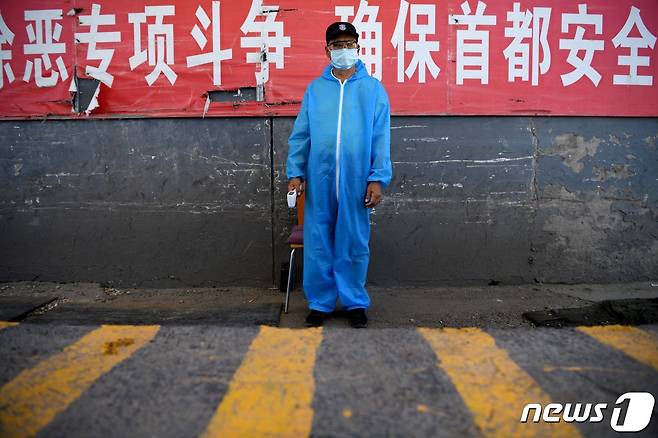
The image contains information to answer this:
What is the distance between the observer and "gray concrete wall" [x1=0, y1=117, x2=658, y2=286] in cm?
415

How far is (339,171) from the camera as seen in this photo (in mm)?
3143

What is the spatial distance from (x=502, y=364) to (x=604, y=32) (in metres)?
3.51

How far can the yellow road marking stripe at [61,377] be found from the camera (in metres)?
1.55

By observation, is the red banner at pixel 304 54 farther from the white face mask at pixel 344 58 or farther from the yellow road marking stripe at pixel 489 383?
the yellow road marking stripe at pixel 489 383

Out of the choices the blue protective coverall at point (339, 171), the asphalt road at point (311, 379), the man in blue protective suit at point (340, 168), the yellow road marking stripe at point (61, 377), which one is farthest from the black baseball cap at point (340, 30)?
the yellow road marking stripe at point (61, 377)

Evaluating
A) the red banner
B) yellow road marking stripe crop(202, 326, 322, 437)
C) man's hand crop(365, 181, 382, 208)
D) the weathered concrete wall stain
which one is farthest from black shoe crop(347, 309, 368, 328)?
the weathered concrete wall stain

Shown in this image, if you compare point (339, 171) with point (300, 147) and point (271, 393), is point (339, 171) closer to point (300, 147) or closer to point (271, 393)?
point (300, 147)

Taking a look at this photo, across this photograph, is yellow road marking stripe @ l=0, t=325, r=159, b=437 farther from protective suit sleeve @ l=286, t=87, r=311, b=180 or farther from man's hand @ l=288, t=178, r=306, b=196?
protective suit sleeve @ l=286, t=87, r=311, b=180

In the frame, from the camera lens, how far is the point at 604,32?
162 inches

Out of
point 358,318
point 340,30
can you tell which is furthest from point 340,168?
point 358,318

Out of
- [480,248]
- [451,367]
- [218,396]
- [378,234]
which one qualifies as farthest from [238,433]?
[480,248]

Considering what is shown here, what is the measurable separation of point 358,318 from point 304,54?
221 centimetres

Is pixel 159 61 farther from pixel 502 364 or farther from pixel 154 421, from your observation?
Result: pixel 502 364

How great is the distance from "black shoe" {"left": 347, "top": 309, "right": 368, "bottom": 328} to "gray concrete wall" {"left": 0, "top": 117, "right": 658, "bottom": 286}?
975 mm
